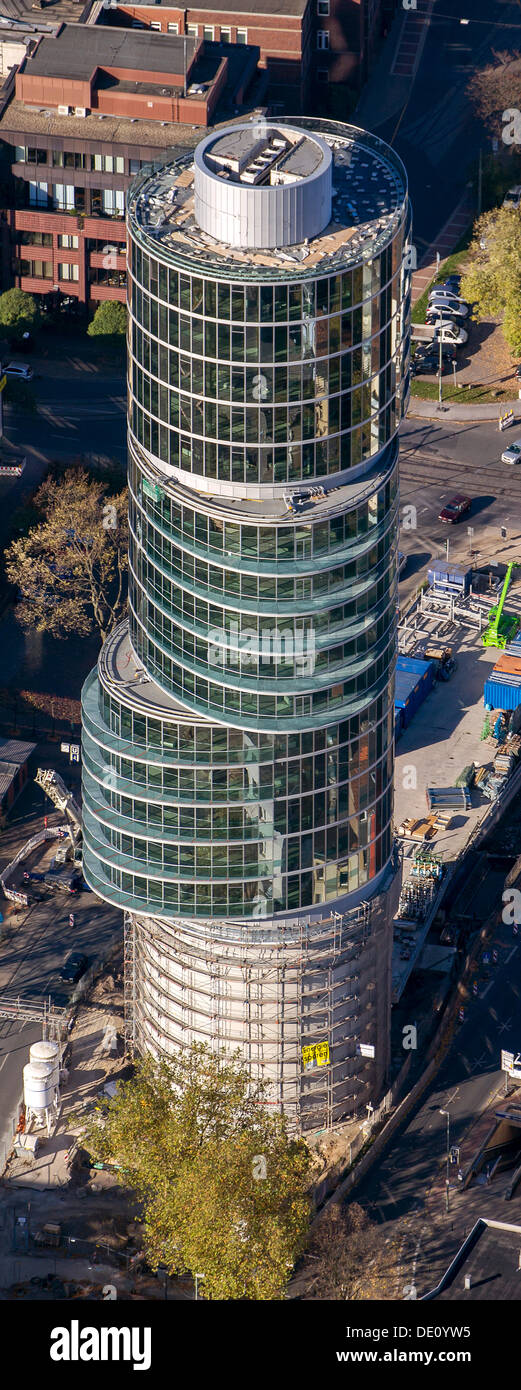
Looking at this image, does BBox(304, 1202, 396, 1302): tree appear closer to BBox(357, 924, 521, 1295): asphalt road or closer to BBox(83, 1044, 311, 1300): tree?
BBox(357, 924, 521, 1295): asphalt road

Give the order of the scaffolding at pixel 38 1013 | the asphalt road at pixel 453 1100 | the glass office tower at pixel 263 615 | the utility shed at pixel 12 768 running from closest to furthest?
the glass office tower at pixel 263 615 < the asphalt road at pixel 453 1100 < the scaffolding at pixel 38 1013 < the utility shed at pixel 12 768

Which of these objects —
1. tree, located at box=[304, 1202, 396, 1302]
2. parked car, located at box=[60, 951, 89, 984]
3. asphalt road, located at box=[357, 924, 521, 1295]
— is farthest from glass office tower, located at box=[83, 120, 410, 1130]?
parked car, located at box=[60, 951, 89, 984]

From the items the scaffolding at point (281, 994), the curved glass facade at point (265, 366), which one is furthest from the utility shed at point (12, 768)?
the curved glass facade at point (265, 366)

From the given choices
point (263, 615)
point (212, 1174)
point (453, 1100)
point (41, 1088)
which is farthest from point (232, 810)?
point (453, 1100)

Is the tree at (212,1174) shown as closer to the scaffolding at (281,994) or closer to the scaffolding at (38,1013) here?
the scaffolding at (281,994)

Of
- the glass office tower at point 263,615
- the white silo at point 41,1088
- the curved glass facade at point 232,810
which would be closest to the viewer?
the glass office tower at point 263,615

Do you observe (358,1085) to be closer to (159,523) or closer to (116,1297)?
(116,1297)

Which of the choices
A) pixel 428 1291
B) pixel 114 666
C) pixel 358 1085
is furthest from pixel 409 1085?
pixel 114 666
